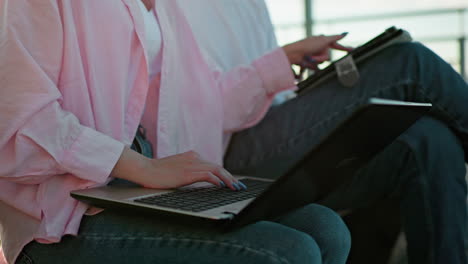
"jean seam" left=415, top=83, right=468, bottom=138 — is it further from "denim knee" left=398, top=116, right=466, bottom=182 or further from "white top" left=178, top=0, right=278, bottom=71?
"white top" left=178, top=0, right=278, bottom=71

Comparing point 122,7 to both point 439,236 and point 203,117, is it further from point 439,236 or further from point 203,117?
point 439,236

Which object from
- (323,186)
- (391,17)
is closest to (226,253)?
(323,186)

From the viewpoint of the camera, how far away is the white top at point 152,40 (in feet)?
3.27

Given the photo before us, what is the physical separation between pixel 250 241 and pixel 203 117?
0.51 metres

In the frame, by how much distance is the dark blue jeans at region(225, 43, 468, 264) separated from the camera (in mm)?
1041

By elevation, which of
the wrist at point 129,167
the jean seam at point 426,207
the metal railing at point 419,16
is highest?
the wrist at point 129,167

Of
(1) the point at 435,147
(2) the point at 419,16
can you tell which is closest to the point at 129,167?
(1) the point at 435,147

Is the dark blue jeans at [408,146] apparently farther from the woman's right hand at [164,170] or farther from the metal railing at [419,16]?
the metal railing at [419,16]

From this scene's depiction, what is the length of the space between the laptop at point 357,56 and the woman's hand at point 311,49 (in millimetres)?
53

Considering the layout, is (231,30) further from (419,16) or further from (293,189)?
(419,16)

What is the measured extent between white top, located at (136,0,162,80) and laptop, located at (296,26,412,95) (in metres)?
0.41

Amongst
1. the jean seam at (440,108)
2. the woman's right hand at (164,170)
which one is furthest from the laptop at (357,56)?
the woman's right hand at (164,170)

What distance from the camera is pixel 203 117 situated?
1.16 meters

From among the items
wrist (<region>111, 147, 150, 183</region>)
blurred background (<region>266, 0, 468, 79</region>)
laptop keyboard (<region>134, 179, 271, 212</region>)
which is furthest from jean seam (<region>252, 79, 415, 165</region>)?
blurred background (<region>266, 0, 468, 79</region>)
